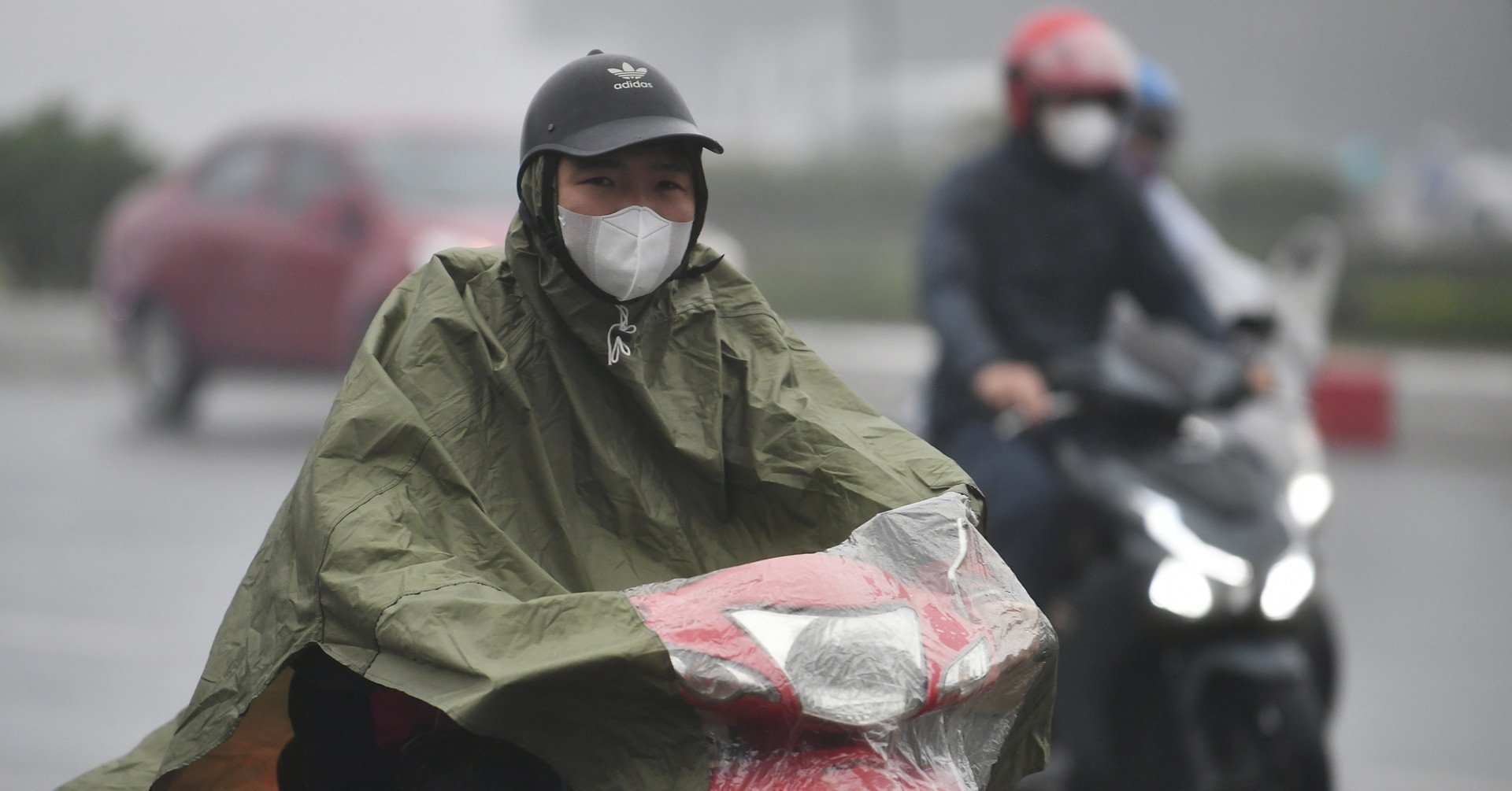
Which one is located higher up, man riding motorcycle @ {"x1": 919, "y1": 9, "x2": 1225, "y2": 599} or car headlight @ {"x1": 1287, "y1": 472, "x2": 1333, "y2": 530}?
man riding motorcycle @ {"x1": 919, "y1": 9, "x2": 1225, "y2": 599}

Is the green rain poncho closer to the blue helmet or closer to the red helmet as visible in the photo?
the red helmet

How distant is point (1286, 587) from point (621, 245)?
6.64 feet

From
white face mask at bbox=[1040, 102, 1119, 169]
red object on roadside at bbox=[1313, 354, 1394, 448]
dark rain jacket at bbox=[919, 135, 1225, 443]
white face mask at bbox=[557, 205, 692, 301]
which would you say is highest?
white face mask at bbox=[557, 205, 692, 301]

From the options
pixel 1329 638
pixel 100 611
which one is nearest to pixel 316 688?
pixel 1329 638

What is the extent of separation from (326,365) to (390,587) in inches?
362

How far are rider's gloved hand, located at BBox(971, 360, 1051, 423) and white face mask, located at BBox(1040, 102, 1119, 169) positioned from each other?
690 millimetres

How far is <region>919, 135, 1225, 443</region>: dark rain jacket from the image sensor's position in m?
4.63

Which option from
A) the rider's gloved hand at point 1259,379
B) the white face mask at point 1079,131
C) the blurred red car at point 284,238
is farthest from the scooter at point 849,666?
the blurred red car at point 284,238

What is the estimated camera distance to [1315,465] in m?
4.82

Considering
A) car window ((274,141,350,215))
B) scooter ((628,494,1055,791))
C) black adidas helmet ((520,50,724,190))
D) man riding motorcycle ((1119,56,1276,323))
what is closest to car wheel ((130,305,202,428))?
car window ((274,141,350,215))

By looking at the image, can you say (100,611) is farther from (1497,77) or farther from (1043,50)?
(1497,77)

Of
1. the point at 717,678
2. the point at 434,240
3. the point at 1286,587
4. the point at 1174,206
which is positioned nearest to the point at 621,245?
the point at 717,678

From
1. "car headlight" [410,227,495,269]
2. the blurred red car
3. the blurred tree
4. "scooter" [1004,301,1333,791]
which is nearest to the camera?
"scooter" [1004,301,1333,791]

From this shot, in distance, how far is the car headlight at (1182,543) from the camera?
4.03 metres
